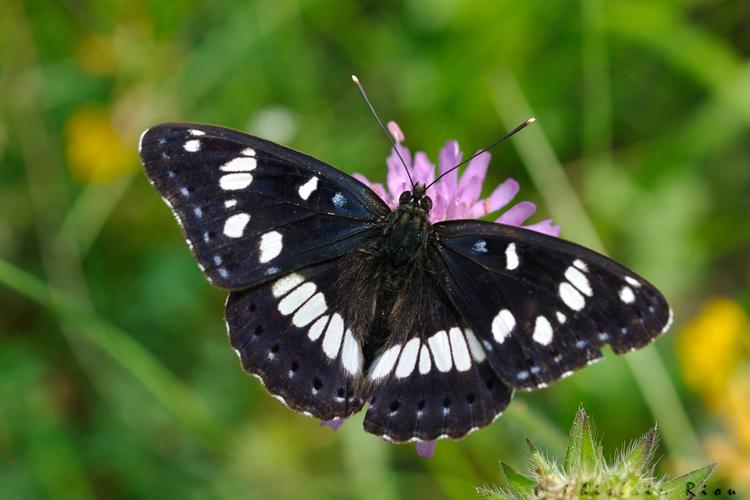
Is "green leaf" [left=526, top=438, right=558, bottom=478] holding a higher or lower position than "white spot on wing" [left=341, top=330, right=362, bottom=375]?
lower

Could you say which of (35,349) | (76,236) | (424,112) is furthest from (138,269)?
(424,112)

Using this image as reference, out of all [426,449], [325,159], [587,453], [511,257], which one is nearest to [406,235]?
[511,257]

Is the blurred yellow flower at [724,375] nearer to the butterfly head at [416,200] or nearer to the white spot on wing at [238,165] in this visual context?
the butterfly head at [416,200]

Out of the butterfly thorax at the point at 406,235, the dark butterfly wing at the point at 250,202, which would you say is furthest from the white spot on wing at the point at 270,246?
the butterfly thorax at the point at 406,235

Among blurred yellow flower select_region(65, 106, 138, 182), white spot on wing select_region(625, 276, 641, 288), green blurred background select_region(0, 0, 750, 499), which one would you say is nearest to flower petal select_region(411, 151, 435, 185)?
white spot on wing select_region(625, 276, 641, 288)

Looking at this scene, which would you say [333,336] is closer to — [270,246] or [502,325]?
[270,246]

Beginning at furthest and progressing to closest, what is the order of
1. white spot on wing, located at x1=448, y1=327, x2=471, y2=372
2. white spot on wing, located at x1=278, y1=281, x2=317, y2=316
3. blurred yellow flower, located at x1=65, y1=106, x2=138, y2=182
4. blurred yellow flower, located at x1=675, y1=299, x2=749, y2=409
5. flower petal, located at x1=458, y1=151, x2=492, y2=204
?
1. blurred yellow flower, located at x1=65, y1=106, x2=138, y2=182
2. blurred yellow flower, located at x1=675, y1=299, x2=749, y2=409
3. flower petal, located at x1=458, y1=151, x2=492, y2=204
4. white spot on wing, located at x1=278, y1=281, x2=317, y2=316
5. white spot on wing, located at x1=448, y1=327, x2=471, y2=372

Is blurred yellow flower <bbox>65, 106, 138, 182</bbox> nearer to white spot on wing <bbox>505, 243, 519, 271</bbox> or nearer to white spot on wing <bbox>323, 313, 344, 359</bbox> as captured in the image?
white spot on wing <bbox>323, 313, 344, 359</bbox>
